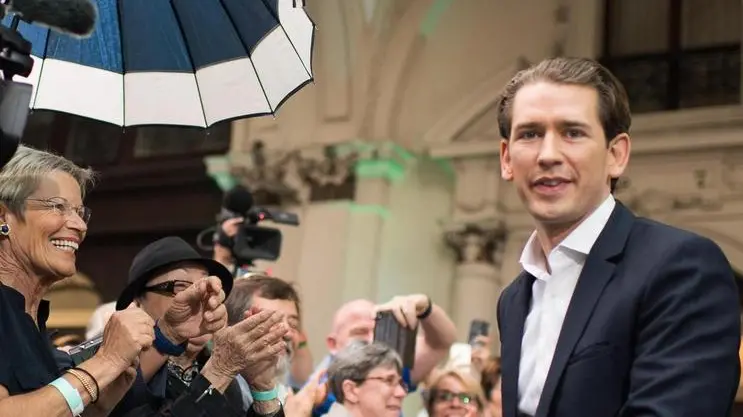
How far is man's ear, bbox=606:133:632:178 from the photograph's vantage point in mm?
1752

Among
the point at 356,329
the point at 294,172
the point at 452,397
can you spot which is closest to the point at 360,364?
the point at 452,397

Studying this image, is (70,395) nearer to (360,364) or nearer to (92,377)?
(92,377)

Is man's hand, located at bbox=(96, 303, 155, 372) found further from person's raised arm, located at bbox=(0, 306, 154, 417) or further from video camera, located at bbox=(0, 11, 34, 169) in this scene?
video camera, located at bbox=(0, 11, 34, 169)

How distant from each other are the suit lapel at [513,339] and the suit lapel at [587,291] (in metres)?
0.11

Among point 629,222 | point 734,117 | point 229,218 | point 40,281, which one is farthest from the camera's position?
point 734,117

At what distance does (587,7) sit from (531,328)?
6237 mm

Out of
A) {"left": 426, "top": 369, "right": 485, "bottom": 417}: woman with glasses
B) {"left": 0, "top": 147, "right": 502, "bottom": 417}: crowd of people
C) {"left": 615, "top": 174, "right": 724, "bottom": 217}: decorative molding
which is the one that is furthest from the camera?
{"left": 615, "top": 174, "right": 724, "bottom": 217}: decorative molding

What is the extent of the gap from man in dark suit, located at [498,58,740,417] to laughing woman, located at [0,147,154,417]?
0.81 metres

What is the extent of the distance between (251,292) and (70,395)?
135 cm

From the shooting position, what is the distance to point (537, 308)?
179 centimetres

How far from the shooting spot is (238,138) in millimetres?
8461

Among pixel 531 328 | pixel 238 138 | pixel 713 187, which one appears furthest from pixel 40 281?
pixel 238 138

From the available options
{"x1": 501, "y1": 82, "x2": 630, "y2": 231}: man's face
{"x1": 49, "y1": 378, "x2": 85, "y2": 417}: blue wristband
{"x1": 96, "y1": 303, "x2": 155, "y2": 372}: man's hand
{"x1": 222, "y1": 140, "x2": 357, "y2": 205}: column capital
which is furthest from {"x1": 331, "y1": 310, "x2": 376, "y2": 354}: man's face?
{"x1": 222, "y1": 140, "x2": 357, "y2": 205}: column capital

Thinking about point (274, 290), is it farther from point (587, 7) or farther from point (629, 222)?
point (587, 7)
